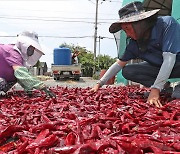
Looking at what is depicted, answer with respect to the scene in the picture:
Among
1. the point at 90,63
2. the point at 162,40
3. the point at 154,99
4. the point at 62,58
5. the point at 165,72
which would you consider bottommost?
the point at 90,63

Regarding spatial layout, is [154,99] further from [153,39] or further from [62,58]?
[62,58]

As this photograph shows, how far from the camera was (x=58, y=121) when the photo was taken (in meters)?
3.21

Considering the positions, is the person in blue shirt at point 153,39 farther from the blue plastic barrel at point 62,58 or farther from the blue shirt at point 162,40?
the blue plastic barrel at point 62,58

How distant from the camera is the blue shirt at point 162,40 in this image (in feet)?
15.3

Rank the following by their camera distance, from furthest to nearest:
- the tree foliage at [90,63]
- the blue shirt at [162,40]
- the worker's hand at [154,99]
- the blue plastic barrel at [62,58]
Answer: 1. the tree foliage at [90,63]
2. the blue plastic barrel at [62,58]
3. the blue shirt at [162,40]
4. the worker's hand at [154,99]

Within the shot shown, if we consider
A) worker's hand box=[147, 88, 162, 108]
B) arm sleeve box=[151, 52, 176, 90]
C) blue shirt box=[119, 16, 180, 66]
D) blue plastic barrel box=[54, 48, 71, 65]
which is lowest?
blue plastic barrel box=[54, 48, 71, 65]

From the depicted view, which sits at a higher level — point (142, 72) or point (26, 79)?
point (142, 72)

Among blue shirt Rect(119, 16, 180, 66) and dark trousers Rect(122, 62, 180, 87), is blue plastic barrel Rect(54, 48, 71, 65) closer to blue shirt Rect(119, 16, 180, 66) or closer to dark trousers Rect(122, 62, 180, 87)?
dark trousers Rect(122, 62, 180, 87)

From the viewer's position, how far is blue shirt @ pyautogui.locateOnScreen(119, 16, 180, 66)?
15.3 feet

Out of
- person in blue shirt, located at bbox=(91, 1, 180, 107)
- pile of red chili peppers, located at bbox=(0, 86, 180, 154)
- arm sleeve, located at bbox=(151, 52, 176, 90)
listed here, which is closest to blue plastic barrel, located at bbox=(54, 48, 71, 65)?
person in blue shirt, located at bbox=(91, 1, 180, 107)

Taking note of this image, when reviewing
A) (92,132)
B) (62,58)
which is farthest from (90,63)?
(92,132)

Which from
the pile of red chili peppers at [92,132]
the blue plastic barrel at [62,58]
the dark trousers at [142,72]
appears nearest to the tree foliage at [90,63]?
the blue plastic barrel at [62,58]

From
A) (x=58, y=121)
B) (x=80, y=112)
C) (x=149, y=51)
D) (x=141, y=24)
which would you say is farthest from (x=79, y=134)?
(x=149, y=51)

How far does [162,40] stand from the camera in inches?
193
